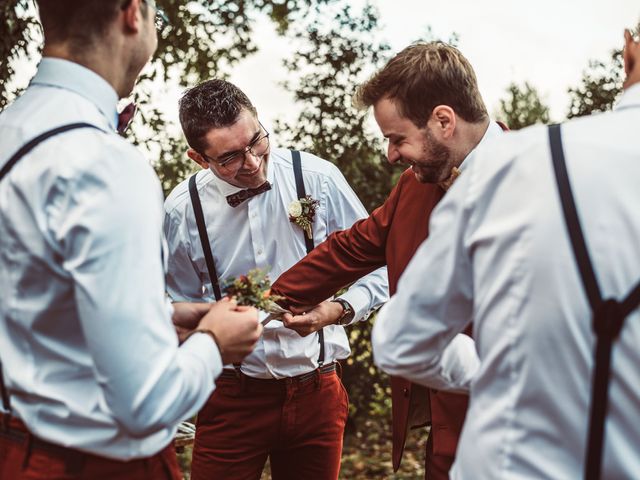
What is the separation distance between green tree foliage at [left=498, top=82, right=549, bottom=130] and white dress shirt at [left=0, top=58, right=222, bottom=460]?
12048 mm

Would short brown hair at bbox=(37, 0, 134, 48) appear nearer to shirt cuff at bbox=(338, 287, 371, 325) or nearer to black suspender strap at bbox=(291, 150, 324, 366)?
black suspender strap at bbox=(291, 150, 324, 366)

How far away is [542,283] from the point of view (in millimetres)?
1665

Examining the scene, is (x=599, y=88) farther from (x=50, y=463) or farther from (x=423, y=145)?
(x=50, y=463)

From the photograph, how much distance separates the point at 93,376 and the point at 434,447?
5.32 ft

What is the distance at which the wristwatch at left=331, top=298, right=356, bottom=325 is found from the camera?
3715 millimetres

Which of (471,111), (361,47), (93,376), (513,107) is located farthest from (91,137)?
(513,107)

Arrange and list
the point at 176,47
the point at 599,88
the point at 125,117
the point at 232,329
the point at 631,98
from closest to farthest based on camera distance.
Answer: the point at 631,98
the point at 232,329
the point at 125,117
the point at 176,47
the point at 599,88

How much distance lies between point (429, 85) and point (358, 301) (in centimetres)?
127

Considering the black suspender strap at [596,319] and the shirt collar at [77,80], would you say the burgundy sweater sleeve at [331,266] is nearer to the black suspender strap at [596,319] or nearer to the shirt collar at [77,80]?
the shirt collar at [77,80]

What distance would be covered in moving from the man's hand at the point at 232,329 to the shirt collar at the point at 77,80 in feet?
2.21

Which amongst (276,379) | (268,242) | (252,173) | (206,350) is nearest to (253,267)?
(268,242)

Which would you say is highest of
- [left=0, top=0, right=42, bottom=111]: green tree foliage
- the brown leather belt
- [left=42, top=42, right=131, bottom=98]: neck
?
[left=0, top=0, right=42, bottom=111]: green tree foliage

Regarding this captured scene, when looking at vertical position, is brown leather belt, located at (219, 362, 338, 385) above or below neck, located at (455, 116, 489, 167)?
below

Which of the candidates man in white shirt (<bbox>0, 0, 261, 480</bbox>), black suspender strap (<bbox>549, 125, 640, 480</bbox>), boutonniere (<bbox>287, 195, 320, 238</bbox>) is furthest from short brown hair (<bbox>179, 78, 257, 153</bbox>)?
black suspender strap (<bbox>549, 125, 640, 480</bbox>)
